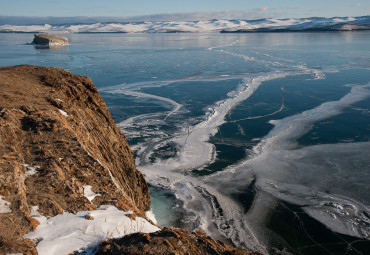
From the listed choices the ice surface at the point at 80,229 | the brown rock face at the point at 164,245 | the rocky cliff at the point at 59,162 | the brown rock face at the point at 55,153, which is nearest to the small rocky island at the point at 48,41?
the brown rock face at the point at 55,153

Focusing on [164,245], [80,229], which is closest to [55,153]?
[80,229]

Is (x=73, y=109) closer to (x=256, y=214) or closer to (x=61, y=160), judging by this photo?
(x=61, y=160)

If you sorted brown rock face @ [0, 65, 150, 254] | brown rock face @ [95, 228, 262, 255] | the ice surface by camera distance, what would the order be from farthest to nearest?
brown rock face @ [0, 65, 150, 254], the ice surface, brown rock face @ [95, 228, 262, 255]

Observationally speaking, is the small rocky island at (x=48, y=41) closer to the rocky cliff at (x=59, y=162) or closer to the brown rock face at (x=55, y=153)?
the brown rock face at (x=55, y=153)

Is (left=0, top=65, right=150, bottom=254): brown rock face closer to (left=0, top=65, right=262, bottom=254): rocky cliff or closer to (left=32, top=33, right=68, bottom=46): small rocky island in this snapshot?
(left=0, top=65, right=262, bottom=254): rocky cliff

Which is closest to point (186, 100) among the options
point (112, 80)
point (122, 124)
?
point (122, 124)

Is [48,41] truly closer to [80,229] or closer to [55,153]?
[55,153]

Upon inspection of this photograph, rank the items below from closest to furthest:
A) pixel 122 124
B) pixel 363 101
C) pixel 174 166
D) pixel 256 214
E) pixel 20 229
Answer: pixel 20 229 < pixel 256 214 < pixel 174 166 < pixel 122 124 < pixel 363 101

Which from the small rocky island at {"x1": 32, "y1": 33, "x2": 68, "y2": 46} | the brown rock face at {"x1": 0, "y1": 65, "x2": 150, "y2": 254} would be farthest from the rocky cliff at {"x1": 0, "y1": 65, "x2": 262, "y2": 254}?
the small rocky island at {"x1": 32, "y1": 33, "x2": 68, "y2": 46}
